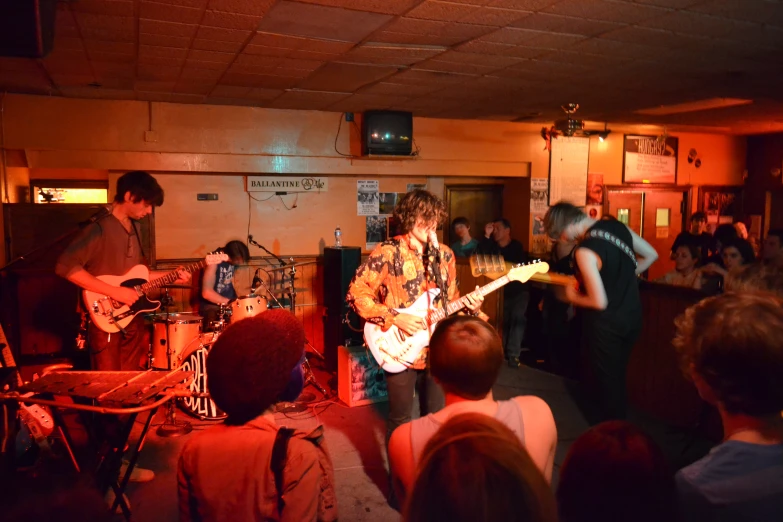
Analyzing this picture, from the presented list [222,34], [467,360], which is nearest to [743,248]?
[467,360]

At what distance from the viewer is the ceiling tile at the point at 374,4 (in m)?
3.58

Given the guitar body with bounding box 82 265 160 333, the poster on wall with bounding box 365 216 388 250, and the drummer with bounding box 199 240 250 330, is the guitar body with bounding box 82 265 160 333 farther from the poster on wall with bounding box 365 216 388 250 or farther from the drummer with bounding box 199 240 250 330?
the poster on wall with bounding box 365 216 388 250

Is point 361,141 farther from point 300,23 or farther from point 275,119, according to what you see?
point 300,23

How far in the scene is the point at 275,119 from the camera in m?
7.44

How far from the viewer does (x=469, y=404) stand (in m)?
1.98

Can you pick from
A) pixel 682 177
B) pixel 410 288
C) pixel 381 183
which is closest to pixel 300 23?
pixel 410 288

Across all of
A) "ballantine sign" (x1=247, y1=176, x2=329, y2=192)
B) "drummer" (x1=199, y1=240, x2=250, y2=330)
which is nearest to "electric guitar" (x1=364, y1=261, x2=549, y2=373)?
"drummer" (x1=199, y1=240, x2=250, y2=330)

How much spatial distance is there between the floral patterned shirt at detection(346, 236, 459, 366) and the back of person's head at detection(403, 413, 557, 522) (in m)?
2.49

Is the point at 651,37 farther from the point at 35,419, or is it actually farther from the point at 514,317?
the point at 35,419

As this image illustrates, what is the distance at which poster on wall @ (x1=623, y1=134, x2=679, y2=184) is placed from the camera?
9.76 m

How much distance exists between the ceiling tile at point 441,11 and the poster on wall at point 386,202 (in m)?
4.58

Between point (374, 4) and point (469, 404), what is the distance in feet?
8.90

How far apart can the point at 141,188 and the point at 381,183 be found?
4.44 m

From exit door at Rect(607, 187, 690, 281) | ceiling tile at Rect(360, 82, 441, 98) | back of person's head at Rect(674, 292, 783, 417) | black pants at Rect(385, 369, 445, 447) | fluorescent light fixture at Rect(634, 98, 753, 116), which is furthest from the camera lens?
exit door at Rect(607, 187, 690, 281)
